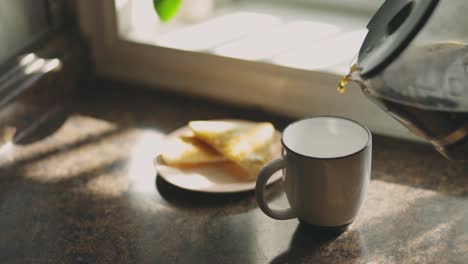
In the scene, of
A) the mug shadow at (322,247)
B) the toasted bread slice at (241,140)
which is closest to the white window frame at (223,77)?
the toasted bread slice at (241,140)

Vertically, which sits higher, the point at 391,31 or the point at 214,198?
the point at 391,31

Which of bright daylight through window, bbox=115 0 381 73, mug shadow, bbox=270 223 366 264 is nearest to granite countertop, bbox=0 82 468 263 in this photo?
mug shadow, bbox=270 223 366 264

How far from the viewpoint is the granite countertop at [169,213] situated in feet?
3.18

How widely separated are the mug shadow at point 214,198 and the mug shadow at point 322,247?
3.7 inches

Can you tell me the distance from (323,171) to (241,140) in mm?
241

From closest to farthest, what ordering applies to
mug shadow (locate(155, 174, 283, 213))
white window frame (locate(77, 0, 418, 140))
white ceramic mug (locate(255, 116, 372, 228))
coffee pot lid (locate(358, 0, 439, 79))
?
1. coffee pot lid (locate(358, 0, 439, 79))
2. white ceramic mug (locate(255, 116, 372, 228))
3. mug shadow (locate(155, 174, 283, 213))
4. white window frame (locate(77, 0, 418, 140))

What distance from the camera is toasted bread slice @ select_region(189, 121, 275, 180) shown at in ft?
3.58

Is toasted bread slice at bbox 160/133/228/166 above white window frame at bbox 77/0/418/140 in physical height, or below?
below

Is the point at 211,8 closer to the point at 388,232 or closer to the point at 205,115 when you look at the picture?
the point at 205,115

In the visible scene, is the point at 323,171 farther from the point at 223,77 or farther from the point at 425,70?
the point at 223,77

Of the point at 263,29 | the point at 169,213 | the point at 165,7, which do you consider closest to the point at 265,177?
the point at 169,213

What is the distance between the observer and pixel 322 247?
3.20 feet

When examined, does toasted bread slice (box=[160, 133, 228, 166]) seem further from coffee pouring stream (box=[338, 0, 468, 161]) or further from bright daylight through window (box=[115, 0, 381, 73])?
coffee pouring stream (box=[338, 0, 468, 161])

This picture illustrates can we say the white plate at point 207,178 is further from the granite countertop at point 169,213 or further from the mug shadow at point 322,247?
the mug shadow at point 322,247
